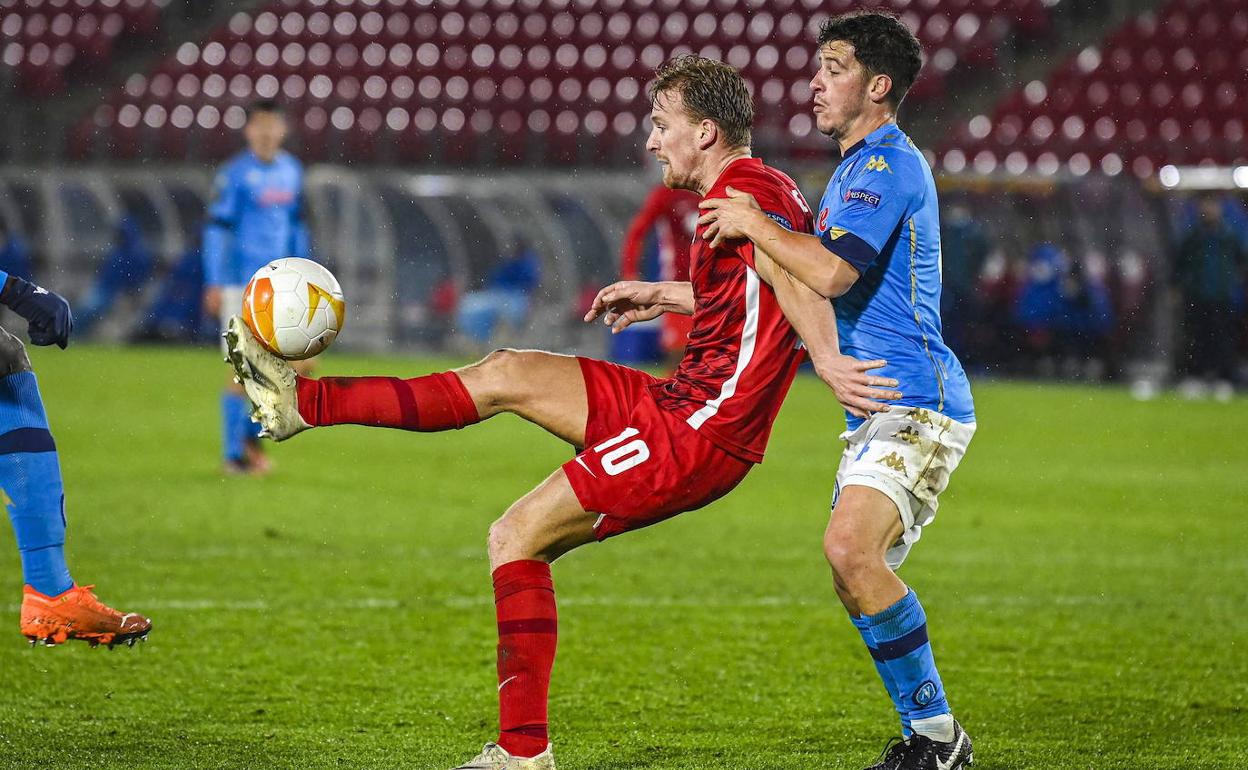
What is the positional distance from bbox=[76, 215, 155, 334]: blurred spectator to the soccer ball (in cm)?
1719

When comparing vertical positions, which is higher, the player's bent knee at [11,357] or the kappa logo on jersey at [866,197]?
the kappa logo on jersey at [866,197]

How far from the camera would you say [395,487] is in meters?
9.95

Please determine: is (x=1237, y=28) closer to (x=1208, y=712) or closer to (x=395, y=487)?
(x=395, y=487)

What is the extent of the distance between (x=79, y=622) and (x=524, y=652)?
1594 mm

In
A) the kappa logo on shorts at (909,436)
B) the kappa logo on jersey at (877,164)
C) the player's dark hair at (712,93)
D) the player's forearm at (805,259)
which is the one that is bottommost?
the kappa logo on shorts at (909,436)

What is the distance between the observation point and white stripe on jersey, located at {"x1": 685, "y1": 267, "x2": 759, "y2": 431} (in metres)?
3.90

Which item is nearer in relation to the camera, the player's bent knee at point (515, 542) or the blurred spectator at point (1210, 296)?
the player's bent knee at point (515, 542)

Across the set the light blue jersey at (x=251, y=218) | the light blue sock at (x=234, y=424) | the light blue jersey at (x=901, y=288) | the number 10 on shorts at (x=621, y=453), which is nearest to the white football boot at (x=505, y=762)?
the number 10 on shorts at (x=621, y=453)

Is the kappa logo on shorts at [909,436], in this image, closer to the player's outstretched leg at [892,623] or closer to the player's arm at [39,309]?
the player's outstretched leg at [892,623]

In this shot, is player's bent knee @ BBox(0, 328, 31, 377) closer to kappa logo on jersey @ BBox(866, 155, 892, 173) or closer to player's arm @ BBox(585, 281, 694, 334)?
player's arm @ BBox(585, 281, 694, 334)

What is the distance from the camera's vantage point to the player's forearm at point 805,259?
12.2 feet

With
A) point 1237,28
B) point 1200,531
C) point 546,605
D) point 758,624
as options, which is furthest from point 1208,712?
point 1237,28

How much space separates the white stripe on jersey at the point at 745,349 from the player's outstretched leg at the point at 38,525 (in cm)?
184

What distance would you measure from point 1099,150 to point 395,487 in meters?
13.7
